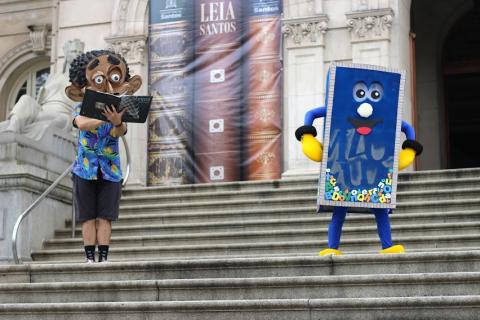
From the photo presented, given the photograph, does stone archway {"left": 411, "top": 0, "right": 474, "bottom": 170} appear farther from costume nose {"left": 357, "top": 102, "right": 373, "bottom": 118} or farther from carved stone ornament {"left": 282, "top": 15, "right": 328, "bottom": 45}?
costume nose {"left": 357, "top": 102, "right": 373, "bottom": 118}

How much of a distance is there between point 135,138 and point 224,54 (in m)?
2.21

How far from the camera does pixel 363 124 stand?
9.98 m

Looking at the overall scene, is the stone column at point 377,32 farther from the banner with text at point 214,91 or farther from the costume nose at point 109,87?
the costume nose at point 109,87

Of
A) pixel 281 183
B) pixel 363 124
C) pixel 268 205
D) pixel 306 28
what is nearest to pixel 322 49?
pixel 306 28

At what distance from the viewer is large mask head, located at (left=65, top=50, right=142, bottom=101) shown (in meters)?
10.5

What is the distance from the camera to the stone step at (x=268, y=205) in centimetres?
1282

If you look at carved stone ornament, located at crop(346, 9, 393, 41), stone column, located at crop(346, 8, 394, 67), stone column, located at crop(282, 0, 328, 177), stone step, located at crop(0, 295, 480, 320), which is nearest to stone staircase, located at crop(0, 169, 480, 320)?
stone step, located at crop(0, 295, 480, 320)

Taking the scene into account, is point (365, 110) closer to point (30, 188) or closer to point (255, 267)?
point (255, 267)

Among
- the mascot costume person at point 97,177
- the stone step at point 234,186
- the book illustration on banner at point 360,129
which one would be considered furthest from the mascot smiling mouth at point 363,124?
the stone step at point 234,186

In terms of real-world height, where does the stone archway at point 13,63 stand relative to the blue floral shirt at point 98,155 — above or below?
above

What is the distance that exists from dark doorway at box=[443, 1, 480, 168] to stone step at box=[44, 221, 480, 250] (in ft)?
29.5

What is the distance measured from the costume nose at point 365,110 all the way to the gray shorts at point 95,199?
2559 mm

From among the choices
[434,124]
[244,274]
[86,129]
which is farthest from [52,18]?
[244,274]

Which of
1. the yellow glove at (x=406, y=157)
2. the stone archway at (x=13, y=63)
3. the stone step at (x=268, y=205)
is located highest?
the stone archway at (x=13, y=63)
